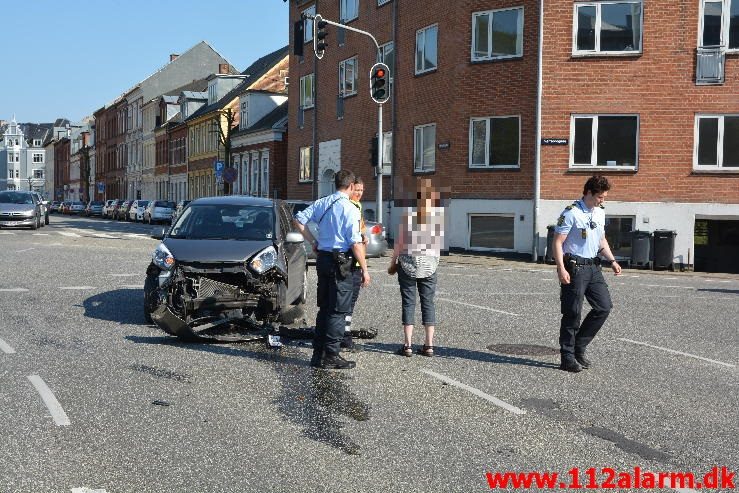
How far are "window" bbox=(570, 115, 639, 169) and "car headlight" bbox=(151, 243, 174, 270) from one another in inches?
700

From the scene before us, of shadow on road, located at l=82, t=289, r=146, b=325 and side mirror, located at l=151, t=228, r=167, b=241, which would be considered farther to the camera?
shadow on road, located at l=82, t=289, r=146, b=325

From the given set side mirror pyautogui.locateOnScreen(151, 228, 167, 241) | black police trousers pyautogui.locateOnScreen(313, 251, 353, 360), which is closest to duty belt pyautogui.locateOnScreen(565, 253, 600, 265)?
black police trousers pyautogui.locateOnScreen(313, 251, 353, 360)

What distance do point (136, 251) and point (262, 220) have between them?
45.1 ft

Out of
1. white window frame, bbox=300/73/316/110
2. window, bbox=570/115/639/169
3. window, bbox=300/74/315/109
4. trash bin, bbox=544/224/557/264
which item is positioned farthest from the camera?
window, bbox=300/74/315/109

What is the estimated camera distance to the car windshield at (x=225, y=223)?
34.6 ft

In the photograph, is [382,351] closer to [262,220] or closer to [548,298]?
[262,220]

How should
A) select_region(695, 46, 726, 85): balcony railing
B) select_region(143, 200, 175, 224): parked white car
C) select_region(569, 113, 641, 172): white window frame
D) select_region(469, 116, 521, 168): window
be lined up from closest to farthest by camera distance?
select_region(695, 46, 726, 85): balcony railing
select_region(569, 113, 641, 172): white window frame
select_region(469, 116, 521, 168): window
select_region(143, 200, 175, 224): parked white car

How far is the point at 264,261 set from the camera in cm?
975

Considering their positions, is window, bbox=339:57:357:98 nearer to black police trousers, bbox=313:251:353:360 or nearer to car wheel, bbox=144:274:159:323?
car wheel, bbox=144:274:159:323

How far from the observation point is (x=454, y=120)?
27.7 m

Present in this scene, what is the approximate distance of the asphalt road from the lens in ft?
16.1

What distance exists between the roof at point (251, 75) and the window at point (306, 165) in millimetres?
15356

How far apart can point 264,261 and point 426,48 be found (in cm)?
2182

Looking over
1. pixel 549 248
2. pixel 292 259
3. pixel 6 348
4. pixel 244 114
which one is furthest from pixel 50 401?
pixel 244 114
